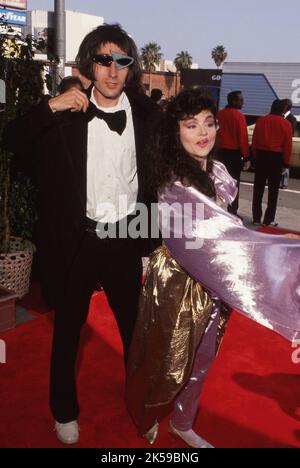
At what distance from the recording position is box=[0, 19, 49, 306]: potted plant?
11.8 feet

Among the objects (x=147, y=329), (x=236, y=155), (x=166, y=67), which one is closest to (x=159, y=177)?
(x=147, y=329)

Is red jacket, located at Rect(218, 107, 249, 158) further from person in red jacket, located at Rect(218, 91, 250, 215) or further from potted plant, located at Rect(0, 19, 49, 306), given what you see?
potted plant, located at Rect(0, 19, 49, 306)

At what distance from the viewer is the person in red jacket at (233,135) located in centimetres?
636

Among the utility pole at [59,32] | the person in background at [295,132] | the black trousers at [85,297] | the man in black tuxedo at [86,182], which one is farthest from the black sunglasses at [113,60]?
the person in background at [295,132]

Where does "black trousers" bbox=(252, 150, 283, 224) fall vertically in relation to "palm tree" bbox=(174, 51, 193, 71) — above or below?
below

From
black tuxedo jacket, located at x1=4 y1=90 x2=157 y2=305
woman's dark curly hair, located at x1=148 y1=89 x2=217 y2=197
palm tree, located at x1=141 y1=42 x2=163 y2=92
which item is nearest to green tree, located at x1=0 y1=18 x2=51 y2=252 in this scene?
black tuxedo jacket, located at x1=4 y1=90 x2=157 y2=305

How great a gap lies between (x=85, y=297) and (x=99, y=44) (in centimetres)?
110

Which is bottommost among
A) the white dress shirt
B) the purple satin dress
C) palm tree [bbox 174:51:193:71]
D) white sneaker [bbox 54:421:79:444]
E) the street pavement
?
white sneaker [bbox 54:421:79:444]

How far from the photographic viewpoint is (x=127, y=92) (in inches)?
88.8

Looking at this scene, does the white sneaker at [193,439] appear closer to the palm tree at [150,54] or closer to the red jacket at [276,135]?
the red jacket at [276,135]

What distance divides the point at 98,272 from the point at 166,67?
246 feet

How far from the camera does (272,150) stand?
6203 millimetres

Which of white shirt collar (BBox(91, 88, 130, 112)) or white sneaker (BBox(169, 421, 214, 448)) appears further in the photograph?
white sneaker (BBox(169, 421, 214, 448))

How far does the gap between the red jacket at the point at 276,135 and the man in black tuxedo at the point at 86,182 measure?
4.24 metres
